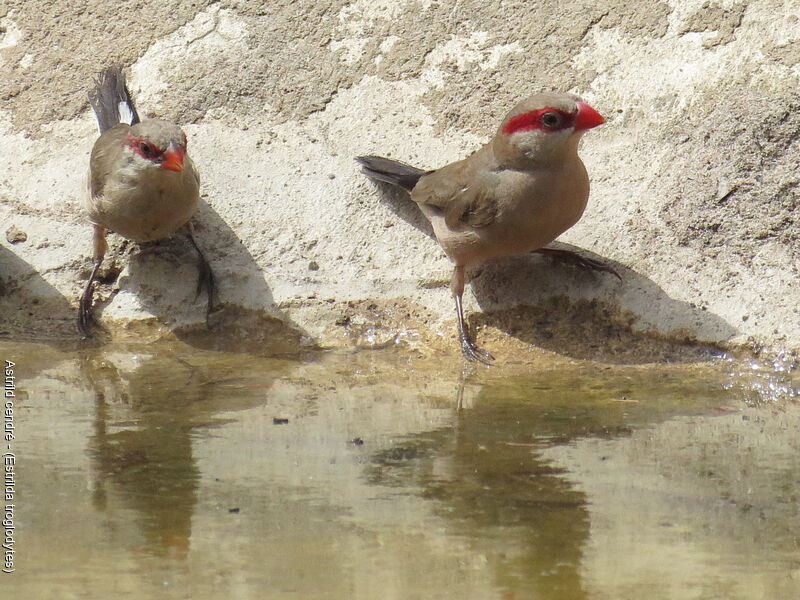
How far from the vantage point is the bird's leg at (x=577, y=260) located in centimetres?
552

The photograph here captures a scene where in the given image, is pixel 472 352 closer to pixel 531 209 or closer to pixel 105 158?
pixel 531 209

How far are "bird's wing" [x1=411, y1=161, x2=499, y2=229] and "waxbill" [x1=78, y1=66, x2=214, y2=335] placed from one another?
3.88 ft

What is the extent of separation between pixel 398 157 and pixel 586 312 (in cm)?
152

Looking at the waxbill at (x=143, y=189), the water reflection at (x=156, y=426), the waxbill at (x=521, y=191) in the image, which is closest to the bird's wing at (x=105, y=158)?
the waxbill at (x=143, y=189)

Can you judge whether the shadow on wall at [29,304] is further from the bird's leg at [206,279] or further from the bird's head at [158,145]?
the bird's head at [158,145]

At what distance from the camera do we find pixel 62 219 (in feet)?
20.9

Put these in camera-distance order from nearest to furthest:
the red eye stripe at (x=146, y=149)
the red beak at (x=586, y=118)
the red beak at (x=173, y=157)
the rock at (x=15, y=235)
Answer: the red beak at (x=586, y=118) → the red beak at (x=173, y=157) → the red eye stripe at (x=146, y=149) → the rock at (x=15, y=235)

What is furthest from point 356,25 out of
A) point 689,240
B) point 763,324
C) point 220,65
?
point 763,324

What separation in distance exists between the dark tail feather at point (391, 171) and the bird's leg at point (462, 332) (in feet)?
2.10

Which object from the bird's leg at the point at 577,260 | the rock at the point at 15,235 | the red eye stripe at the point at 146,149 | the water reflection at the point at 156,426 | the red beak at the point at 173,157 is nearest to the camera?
the water reflection at the point at 156,426

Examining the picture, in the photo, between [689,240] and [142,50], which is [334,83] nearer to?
[142,50]

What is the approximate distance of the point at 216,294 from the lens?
19.3ft

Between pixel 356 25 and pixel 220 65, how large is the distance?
0.87 m

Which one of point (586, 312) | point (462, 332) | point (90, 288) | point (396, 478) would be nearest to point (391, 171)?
point (462, 332)
